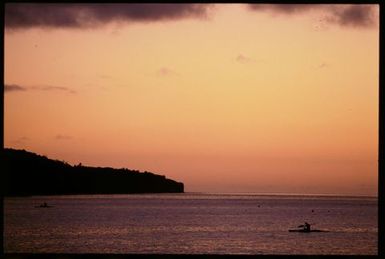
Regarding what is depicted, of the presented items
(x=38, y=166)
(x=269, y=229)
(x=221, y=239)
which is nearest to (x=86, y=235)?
(x=221, y=239)

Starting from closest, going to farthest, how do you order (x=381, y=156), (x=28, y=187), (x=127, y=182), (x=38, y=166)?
1. (x=381, y=156)
2. (x=38, y=166)
3. (x=28, y=187)
4. (x=127, y=182)

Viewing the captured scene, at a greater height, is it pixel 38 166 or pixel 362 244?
pixel 38 166

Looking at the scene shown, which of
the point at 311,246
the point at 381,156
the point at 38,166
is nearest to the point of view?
the point at 381,156

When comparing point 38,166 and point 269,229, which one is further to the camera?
point 38,166

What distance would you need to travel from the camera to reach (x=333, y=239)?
51.9m

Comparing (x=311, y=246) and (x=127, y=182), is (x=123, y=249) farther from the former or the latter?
(x=127, y=182)

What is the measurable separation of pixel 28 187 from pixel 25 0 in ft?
462

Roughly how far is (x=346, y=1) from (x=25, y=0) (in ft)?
9.89

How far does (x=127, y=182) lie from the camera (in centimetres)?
17062

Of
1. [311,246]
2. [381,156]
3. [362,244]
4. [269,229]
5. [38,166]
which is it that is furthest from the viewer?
[38,166]

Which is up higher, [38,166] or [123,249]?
[38,166]

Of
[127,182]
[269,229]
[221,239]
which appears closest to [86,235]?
[221,239]

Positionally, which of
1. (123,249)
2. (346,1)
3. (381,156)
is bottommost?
(123,249)

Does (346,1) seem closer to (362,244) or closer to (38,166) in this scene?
(362,244)
